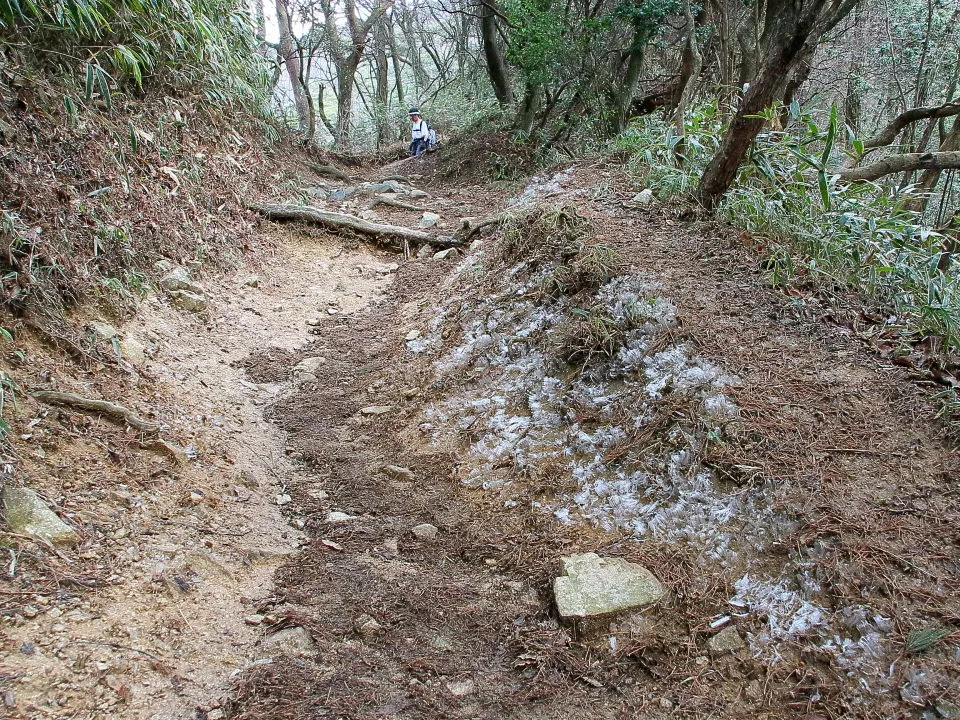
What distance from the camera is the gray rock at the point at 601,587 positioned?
7.29 ft

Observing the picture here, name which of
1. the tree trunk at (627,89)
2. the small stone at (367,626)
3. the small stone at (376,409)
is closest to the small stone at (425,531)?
the small stone at (367,626)

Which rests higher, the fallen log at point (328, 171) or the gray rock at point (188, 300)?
the fallen log at point (328, 171)

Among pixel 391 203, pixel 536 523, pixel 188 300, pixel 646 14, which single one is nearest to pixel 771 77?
pixel 536 523

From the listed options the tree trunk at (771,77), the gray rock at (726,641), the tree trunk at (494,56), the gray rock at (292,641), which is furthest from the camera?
the tree trunk at (494,56)

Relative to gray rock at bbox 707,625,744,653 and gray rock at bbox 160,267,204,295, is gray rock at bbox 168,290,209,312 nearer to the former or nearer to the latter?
gray rock at bbox 160,267,204,295

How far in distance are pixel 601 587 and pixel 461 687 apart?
0.62m

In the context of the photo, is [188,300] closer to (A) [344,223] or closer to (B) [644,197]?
(A) [344,223]

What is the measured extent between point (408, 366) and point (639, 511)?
6.98 feet

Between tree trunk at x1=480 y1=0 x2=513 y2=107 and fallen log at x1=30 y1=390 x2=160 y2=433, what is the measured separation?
840cm

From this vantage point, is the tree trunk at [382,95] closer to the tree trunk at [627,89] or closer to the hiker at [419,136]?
the hiker at [419,136]

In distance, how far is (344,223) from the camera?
6633mm

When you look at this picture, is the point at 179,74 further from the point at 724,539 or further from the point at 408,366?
the point at 724,539

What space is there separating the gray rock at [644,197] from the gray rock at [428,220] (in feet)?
9.40

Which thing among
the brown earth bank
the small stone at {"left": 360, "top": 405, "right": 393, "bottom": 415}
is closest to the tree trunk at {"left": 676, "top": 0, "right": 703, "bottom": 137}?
the brown earth bank
